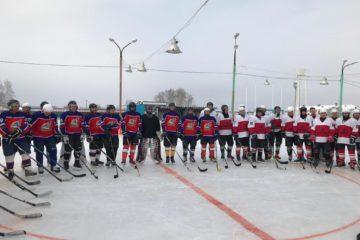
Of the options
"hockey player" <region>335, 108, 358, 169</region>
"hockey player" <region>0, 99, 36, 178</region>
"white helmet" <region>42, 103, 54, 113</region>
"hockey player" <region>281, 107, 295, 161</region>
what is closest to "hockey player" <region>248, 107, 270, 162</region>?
"hockey player" <region>281, 107, 295, 161</region>

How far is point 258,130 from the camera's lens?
830 cm

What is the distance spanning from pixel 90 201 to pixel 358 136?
626cm

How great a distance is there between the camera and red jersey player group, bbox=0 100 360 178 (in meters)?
6.77

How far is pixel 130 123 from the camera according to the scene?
25.3 ft

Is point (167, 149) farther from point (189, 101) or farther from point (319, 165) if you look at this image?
point (189, 101)

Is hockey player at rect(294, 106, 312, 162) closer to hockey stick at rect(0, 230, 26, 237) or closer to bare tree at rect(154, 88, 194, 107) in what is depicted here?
hockey stick at rect(0, 230, 26, 237)

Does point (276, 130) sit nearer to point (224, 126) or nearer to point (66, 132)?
point (224, 126)

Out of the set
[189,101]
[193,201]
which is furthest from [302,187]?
[189,101]

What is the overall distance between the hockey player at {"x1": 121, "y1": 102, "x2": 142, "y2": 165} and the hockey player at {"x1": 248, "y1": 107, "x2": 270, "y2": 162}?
276cm

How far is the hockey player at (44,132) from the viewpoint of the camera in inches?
265

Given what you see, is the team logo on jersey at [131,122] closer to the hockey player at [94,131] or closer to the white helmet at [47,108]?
the hockey player at [94,131]

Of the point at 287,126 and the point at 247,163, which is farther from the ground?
the point at 287,126

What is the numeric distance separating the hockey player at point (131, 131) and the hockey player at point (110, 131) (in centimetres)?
18

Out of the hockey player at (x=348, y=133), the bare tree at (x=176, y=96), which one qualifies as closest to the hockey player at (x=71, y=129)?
the hockey player at (x=348, y=133)
